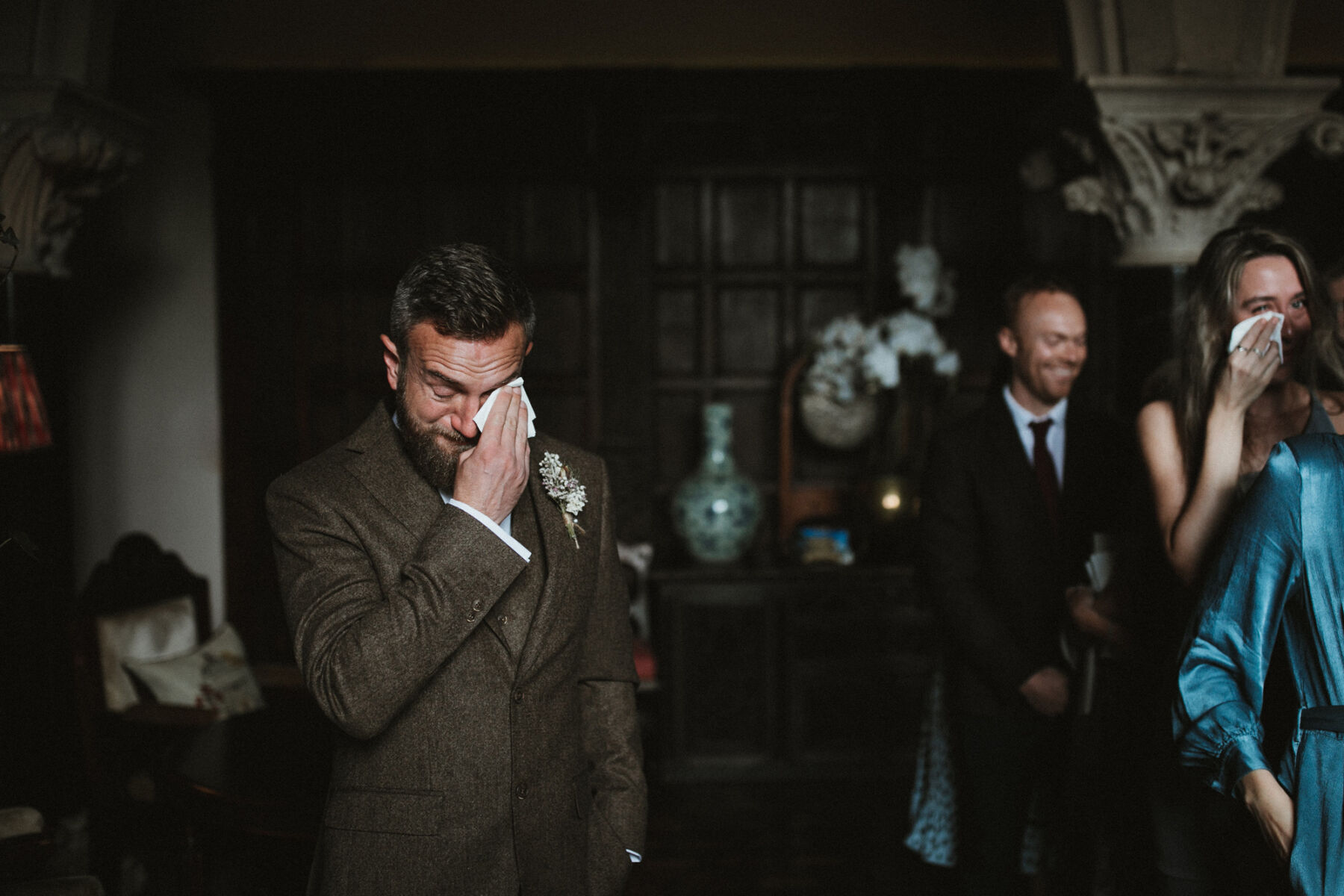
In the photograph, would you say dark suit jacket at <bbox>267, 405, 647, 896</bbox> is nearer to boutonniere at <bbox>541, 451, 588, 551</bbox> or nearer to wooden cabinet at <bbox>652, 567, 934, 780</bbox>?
boutonniere at <bbox>541, 451, 588, 551</bbox>

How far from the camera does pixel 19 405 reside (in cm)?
267

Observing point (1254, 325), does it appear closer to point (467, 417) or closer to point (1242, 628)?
point (1242, 628)

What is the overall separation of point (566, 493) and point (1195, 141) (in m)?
2.54

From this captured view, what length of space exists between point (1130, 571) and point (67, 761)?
3.36m

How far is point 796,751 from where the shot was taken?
4383 millimetres

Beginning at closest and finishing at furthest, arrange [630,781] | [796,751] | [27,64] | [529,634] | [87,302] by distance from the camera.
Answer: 1. [529,634]
2. [630,781]
3. [27,64]
4. [796,751]
5. [87,302]

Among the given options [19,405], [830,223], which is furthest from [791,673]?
[19,405]

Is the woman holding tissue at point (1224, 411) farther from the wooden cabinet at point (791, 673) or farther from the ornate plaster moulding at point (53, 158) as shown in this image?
the ornate plaster moulding at point (53, 158)

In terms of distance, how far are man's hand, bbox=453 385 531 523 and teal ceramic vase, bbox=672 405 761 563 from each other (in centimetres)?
297

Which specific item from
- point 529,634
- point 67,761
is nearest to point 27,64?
point 67,761

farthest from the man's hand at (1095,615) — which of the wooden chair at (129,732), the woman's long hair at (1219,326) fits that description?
the wooden chair at (129,732)

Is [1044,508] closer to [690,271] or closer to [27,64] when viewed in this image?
[690,271]

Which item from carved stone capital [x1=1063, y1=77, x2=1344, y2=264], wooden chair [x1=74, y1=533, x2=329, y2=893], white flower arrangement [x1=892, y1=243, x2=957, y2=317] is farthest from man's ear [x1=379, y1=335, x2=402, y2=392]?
white flower arrangement [x1=892, y1=243, x2=957, y2=317]

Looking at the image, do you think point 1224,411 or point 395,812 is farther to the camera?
point 1224,411
